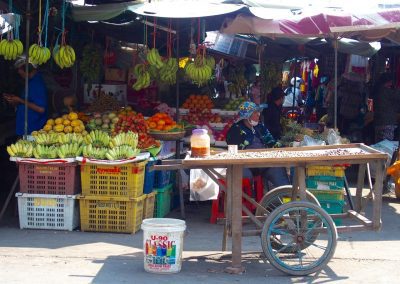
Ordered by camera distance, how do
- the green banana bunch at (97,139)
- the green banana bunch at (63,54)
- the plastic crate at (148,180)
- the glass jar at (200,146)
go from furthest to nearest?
the green banana bunch at (63,54)
the plastic crate at (148,180)
the green banana bunch at (97,139)
the glass jar at (200,146)

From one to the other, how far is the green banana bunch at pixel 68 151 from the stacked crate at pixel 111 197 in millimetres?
168

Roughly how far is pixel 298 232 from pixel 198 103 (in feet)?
16.8

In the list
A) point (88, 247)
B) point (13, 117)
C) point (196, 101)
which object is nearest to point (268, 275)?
point (88, 247)

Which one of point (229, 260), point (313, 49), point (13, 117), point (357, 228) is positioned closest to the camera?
point (357, 228)

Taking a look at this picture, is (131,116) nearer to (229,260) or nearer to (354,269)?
(229,260)

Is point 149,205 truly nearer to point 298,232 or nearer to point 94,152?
point 94,152

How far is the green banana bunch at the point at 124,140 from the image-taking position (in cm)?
830

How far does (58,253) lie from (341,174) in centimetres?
354

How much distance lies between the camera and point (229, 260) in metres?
7.19

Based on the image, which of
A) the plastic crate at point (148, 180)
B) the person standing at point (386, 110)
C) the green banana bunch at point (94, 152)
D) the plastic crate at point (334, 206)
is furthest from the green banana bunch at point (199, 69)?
the person standing at point (386, 110)

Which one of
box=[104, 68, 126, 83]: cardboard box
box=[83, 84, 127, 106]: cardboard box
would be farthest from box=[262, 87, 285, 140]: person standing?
box=[104, 68, 126, 83]: cardboard box

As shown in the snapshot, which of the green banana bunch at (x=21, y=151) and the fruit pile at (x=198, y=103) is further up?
the fruit pile at (x=198, y=103)

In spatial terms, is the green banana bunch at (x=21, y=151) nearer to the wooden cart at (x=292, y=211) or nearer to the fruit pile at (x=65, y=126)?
the fruit pile at (x=65, y=126)

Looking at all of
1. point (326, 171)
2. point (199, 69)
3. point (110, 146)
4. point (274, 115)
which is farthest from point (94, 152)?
point (274, 115)
